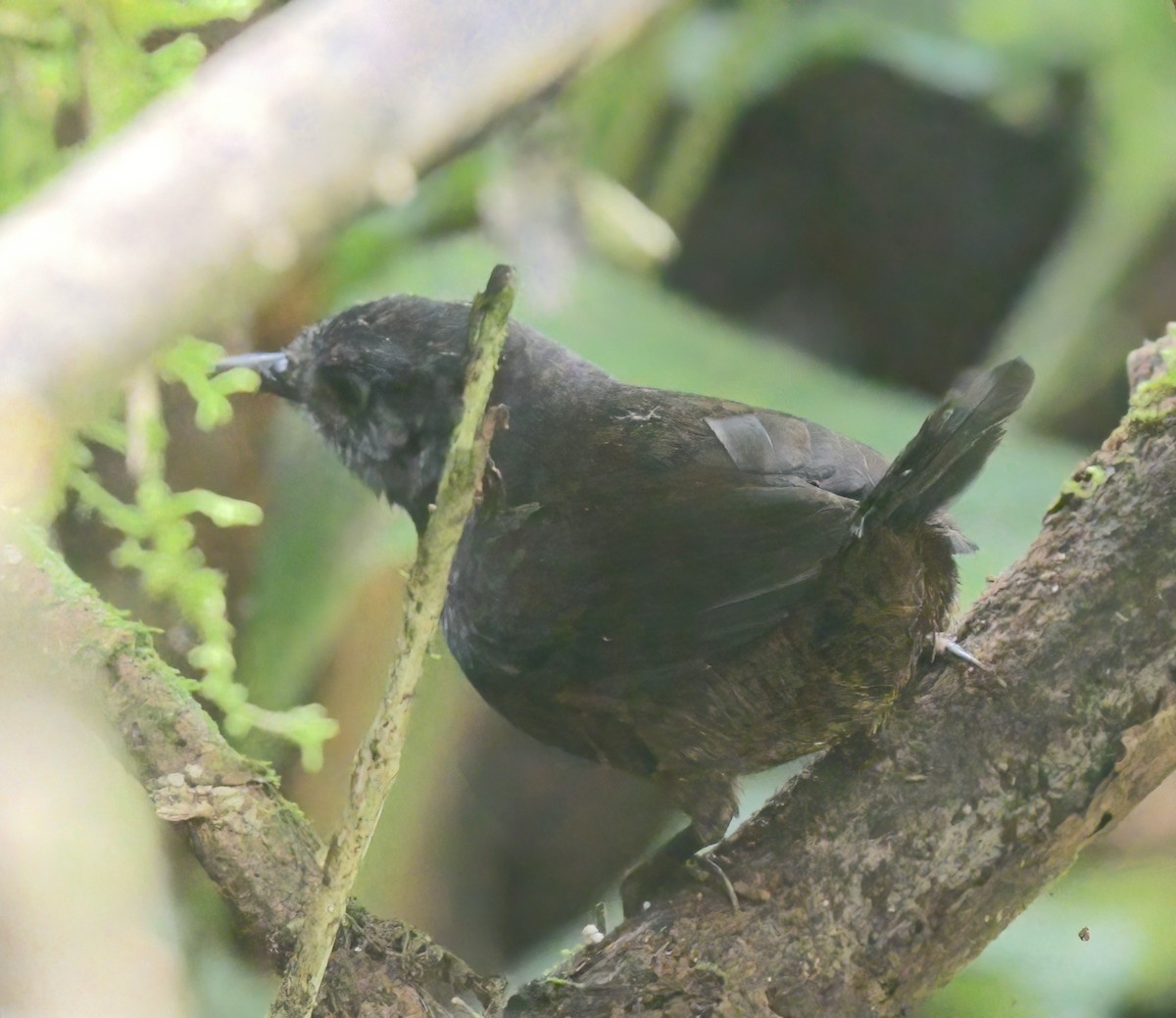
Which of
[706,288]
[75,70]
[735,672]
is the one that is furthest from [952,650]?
[706,288]

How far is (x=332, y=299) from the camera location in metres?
2.76

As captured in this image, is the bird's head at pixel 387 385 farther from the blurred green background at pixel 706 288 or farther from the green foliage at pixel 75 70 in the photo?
the green foliage at pixel 75 70

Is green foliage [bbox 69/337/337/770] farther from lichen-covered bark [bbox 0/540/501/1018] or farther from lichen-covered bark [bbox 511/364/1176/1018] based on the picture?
lichen-covered bark [bbox 511/364/1176/1018]

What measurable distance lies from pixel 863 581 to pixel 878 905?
0.46 m

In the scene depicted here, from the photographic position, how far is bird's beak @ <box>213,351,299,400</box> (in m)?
2.05

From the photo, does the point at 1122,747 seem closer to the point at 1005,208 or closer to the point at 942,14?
the point at 942,14

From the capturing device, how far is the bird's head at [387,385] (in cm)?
184

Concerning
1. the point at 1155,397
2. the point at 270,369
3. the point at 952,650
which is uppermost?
the point at 1155,397

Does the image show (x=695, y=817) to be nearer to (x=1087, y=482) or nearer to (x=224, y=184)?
(x=1087, y=482)

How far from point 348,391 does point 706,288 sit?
387 cm

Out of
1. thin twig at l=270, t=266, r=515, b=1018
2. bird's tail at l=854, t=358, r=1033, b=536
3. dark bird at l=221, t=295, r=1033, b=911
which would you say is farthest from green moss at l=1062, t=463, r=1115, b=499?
thin twig at l=270, t=266, r=515, b=1018

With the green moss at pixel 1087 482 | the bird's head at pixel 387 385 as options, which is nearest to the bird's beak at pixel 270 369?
the bird's head at pixel 387 385

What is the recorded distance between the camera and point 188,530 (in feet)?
6.56

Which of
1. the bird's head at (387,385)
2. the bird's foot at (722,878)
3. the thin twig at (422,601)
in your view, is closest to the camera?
the thin twig at (422,601)
